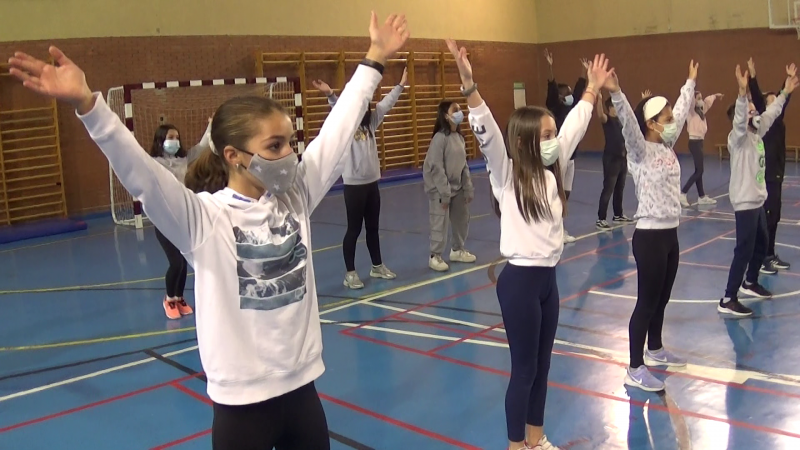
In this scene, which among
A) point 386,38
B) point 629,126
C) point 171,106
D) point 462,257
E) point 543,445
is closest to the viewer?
point 386,38

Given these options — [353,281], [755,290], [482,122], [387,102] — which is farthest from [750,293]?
[482,122]

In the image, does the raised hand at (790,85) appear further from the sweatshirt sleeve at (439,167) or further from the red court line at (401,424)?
the red court line at (401,424)

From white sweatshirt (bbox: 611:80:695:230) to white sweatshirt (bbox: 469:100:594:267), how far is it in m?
1.04

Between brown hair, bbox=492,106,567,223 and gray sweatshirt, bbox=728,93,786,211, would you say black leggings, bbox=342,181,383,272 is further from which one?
brown hair, bbox=492,106,567,223

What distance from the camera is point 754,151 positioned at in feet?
20.1

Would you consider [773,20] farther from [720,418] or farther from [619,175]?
[720,418]

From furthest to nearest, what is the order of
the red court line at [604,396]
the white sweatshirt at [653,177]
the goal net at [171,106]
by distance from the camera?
the goal net at [171,106]
the white sweatshirt at [653,177]
the red court line at [604,396]

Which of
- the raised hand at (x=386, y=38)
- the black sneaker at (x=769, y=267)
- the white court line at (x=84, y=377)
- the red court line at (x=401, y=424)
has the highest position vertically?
the raised hand at (x=386, y=38)

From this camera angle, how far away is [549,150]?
3.63m

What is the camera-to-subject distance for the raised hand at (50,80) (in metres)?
1.78

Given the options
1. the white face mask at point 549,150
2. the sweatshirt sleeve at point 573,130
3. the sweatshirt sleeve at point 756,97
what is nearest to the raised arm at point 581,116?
the sweatshirt sleeve at point 573,130

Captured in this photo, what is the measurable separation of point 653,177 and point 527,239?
1.52 m

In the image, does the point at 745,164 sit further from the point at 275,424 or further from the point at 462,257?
the point at 275,424

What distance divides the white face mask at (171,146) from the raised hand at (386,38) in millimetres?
4635
